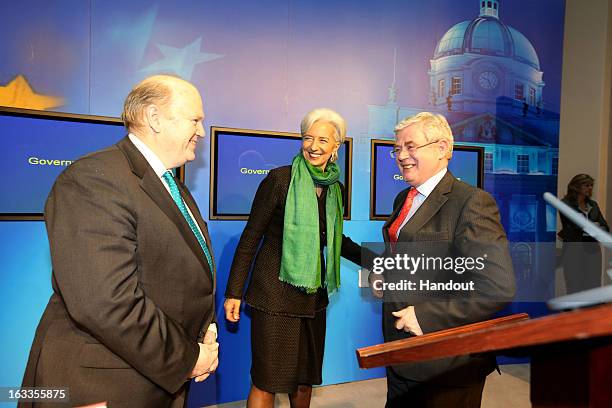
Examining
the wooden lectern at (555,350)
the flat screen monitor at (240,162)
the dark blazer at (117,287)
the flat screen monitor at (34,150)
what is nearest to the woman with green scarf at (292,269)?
the flat screen monitor at (240,162)

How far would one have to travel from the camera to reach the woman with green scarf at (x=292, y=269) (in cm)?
245

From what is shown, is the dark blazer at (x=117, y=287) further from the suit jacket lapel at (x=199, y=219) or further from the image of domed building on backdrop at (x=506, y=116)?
the image of domed building on backdrop at (x=506, y=116)

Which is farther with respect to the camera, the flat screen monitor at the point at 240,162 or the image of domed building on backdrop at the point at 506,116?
the image of domed building on backdrop at the point at 506,116

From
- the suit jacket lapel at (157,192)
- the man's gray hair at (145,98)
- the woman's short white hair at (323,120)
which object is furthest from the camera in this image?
the woman's short white hair at (323,120)

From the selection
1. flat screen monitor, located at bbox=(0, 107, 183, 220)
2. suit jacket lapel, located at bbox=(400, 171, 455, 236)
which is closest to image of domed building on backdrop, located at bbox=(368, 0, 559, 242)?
suit jacket lapel, located at bbox=(400, 171, 455, 236)

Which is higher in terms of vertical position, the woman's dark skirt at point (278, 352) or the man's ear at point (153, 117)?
the man's ear at point (153, 117)

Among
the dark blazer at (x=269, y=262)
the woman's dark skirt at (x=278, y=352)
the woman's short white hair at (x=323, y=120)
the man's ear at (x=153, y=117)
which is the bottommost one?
the woman's dark skirt at (x=278, y=352)

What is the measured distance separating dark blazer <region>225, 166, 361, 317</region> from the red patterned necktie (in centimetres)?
74

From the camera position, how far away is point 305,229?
2.49 m

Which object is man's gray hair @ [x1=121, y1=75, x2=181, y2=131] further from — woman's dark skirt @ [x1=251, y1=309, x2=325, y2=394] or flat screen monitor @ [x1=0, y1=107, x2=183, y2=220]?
flat screen monitor @ [x1=0, y1=107, x2=183, y2=220]

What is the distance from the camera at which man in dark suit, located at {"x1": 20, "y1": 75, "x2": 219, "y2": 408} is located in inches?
50.5

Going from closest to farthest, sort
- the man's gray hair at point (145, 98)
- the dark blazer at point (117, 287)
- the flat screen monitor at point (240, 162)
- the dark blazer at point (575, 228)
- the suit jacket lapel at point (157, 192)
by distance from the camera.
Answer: the dark blazer at point (117, 287)
the suit jacket lapel at point (157, 192)
the man's gray hair at point (145, 98)
the flat screen monitor at point (240, 162)
the dark blazer at point (575, 228)

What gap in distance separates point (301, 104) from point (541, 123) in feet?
8.71

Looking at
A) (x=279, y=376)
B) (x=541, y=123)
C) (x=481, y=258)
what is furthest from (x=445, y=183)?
(x=541, y=123)
